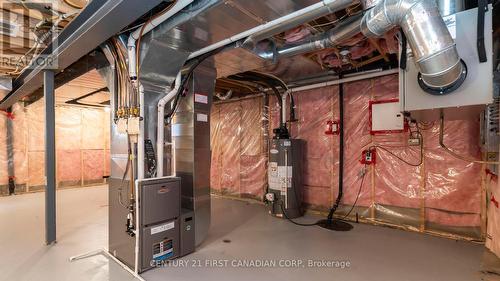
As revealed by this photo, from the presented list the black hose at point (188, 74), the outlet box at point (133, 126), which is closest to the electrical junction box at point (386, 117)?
the black hose at point (188, 74)

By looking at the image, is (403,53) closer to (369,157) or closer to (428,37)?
(428,37)

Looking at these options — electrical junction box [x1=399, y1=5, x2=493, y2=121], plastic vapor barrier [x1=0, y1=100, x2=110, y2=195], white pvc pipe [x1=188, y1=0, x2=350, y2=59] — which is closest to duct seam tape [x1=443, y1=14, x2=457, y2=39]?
electrical junction box [x1=399, y1=5, x2=493, y2=121]

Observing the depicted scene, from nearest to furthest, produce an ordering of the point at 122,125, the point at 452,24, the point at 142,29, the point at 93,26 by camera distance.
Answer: the point at 452,24 → the point at 93,26 → the point at 142,29 → the point at 122,125

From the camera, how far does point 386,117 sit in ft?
11.5

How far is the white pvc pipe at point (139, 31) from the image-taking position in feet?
5.77

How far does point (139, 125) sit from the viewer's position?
7.70ft

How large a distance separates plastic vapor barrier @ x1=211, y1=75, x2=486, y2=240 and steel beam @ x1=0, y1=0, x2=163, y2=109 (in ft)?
10.4

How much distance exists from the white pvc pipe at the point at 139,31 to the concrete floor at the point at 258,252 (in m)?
1.94

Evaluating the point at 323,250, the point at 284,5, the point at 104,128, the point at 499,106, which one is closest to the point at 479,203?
the point at 499,106

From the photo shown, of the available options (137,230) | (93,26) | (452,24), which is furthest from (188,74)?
(452,24)

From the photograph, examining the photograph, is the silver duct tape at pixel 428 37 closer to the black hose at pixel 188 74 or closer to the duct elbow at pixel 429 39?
the duct elbow at pixel 429 39

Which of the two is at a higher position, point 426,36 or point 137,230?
point 426,36

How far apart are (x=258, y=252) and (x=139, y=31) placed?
2.52m

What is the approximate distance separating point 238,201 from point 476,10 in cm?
460
